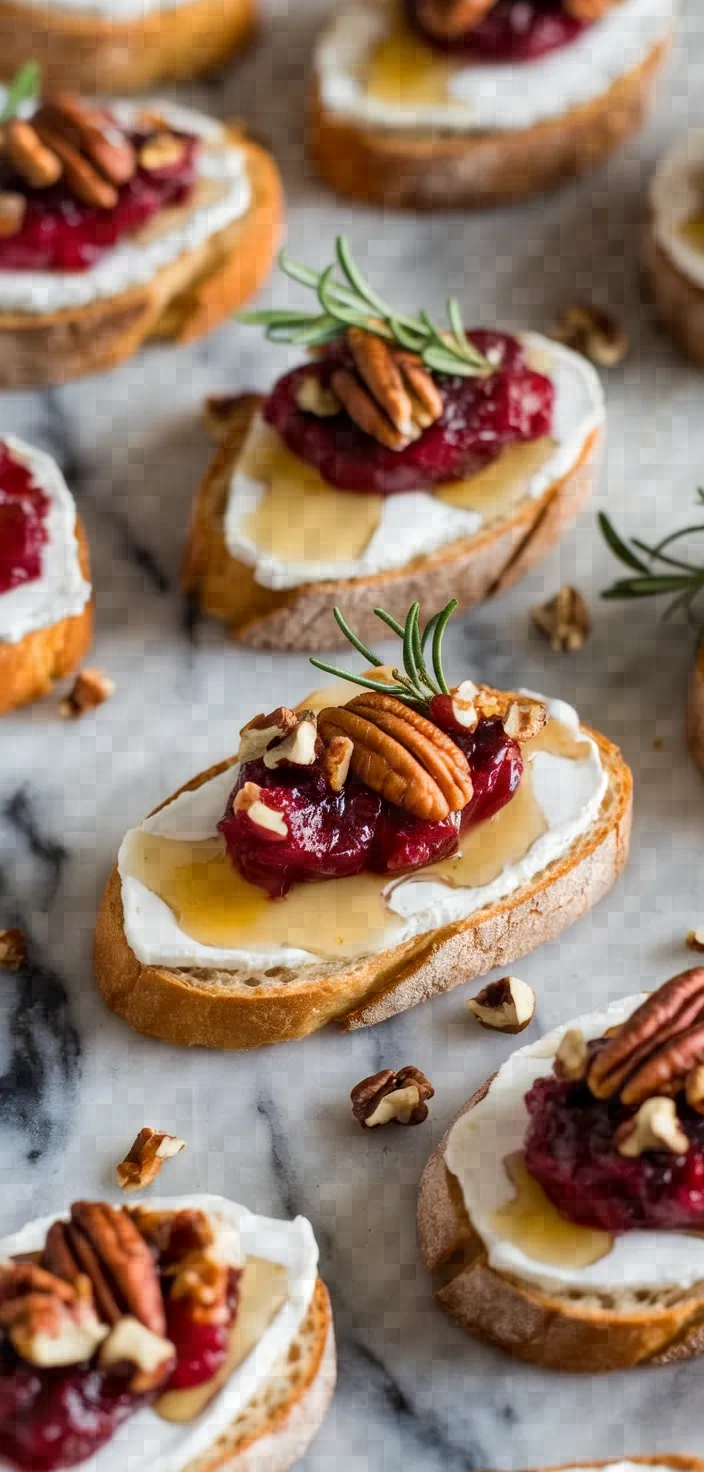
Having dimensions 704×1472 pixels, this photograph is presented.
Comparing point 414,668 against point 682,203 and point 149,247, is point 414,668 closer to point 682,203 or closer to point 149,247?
point 149,247

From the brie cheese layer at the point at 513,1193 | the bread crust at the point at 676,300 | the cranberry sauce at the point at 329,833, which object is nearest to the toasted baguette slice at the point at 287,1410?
the brie cheese layer at the point at 513,1193

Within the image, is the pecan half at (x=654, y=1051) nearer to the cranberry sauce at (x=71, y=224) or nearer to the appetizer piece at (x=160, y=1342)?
the appetizer piece at (x=160, y=1342)

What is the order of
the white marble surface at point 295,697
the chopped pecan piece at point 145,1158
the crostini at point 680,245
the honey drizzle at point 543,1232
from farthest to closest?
the crostini at point 680,245
the chopped pecan piece at point 145,1158
the white marble surface at point 295,697
the honey drizzle at point 543,1232

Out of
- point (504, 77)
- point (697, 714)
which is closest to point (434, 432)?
point (697, 714)

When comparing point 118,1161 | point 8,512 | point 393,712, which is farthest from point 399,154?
point 118,1161

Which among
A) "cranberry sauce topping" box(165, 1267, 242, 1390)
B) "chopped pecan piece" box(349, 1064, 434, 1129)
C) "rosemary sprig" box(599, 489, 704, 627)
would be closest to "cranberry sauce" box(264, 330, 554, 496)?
"rosemary sprig" box(599, 489, 704, 627)
